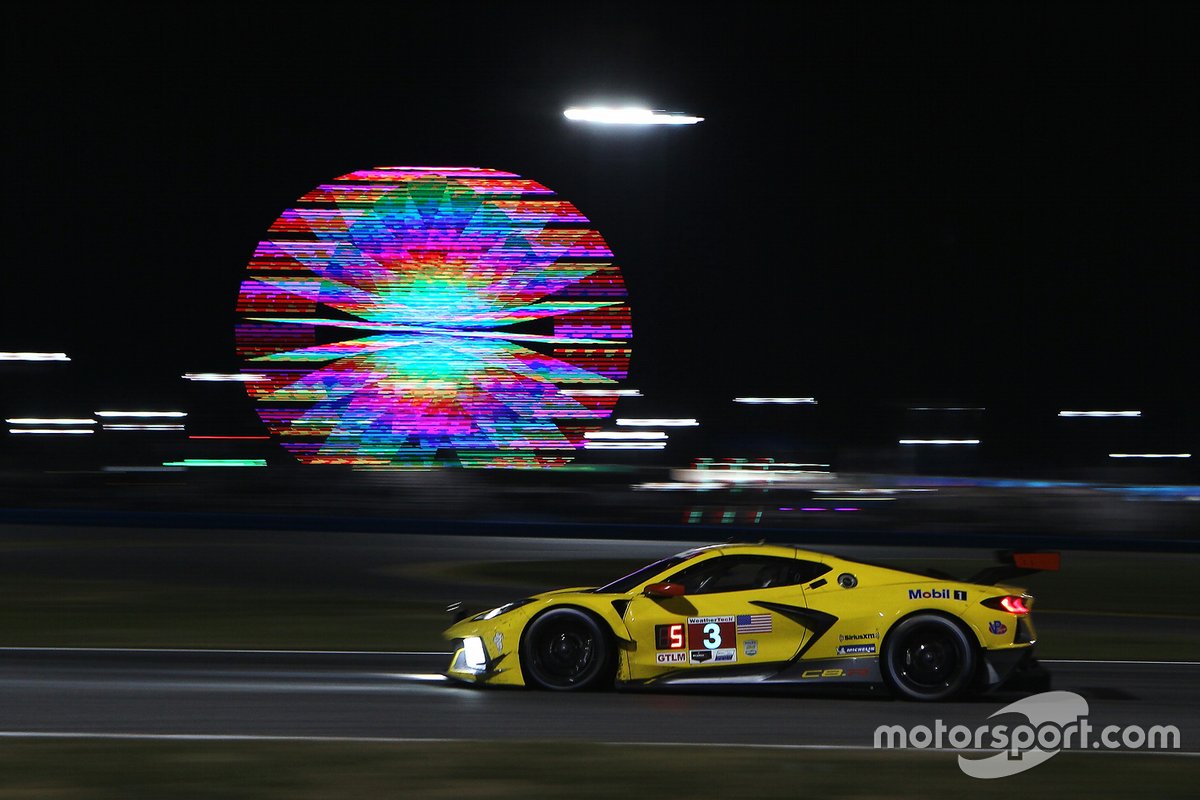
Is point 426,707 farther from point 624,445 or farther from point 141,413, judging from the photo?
point 141,413

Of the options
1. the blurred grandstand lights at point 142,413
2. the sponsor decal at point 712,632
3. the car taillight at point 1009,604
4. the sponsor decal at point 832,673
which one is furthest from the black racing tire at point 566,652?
the blurred grandstand lights at point 142,413

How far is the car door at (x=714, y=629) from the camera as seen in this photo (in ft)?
27.1

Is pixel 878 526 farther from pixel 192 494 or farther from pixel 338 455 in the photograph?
pixel 338 455

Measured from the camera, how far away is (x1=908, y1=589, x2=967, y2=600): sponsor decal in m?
8.13

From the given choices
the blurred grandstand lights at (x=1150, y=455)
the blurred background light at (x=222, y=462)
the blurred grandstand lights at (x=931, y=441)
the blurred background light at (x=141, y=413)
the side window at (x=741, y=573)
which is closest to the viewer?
the side window at (x=741, y=573)

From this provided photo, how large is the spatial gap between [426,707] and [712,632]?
1.71 meters

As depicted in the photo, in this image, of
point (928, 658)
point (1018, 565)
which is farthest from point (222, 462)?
point (1018, 565)

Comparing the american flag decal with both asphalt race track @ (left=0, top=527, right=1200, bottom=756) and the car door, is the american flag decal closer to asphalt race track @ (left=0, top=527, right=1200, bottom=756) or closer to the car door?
the car door

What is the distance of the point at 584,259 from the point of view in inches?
1881

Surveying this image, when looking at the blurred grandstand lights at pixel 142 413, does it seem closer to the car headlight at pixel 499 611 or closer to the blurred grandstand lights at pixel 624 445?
the blurred grandstand lights at pixel 624 445

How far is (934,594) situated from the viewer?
321 inches

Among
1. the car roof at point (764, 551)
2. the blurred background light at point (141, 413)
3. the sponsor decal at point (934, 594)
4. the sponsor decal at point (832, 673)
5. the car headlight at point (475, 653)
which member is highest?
the blurred background light at point (141, 413)

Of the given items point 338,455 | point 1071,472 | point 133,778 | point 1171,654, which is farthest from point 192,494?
point 133,778

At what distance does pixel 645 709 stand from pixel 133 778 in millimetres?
3014
